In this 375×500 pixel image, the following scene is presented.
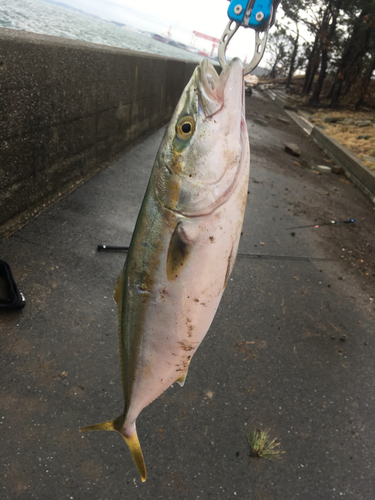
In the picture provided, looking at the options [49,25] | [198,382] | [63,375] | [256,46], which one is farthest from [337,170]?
[49,25]

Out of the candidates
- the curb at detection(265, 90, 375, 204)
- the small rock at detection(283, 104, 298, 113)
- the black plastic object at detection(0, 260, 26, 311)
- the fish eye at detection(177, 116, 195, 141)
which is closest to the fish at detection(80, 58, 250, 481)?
the fish eye at detection(177, 116, 195, 141)

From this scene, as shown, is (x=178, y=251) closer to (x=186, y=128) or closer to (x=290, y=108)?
(x=186, y=128)

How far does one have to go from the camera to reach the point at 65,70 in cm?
430

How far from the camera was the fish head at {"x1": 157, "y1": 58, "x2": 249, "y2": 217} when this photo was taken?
1392 millimetres

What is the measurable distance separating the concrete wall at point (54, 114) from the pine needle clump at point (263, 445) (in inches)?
120

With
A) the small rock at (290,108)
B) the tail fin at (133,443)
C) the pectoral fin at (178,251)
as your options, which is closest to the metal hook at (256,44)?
the pectoral fin at (178,251)

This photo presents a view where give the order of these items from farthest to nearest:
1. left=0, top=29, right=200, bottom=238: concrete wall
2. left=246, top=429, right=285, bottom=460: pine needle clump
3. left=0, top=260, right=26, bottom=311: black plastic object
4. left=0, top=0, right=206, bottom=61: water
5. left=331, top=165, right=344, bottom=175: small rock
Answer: left=0, top=0, right=206, bottom=61: water < left=331, top=165, right=344, bottom=175: small rock < left=0, top=29, right=200, bottom=238: concrete wall < left=0, top=260, right=26, bottom=311: black plastic object < left=246, top=429, right=285, bottom=460: pine needle clump

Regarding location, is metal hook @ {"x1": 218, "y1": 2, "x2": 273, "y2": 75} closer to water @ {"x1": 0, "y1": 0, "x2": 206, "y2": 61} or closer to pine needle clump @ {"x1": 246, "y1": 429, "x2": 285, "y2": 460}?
pine needle clump @ {"x1": 246, "y1": 429, "x2": 285, "y2": 460}

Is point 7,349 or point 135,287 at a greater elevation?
point 135,287

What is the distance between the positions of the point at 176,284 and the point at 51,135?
11.8ft

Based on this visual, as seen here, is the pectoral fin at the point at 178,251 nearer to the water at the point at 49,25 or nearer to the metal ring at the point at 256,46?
the metal ring at the point at 256,46

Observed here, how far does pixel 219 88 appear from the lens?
1389mm

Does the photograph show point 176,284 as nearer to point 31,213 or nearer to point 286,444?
point 286,444

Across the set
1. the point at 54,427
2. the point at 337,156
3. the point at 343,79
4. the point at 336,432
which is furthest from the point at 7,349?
the point at 343,79
